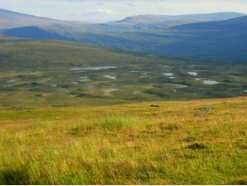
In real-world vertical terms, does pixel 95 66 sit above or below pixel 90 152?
below

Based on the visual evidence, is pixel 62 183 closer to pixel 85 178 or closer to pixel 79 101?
pixel 85 178

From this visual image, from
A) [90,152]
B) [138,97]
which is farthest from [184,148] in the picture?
[138,97]

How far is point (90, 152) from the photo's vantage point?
8.87 metres

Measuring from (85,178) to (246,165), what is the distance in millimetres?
4376

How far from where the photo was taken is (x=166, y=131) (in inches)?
511

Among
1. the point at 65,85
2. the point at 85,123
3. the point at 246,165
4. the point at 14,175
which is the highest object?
the point at 246,165

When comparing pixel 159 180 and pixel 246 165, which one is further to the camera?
pixel 246 165

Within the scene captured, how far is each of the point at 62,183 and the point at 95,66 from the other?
192m

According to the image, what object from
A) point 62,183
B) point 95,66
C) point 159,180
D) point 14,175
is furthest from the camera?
point 95,66

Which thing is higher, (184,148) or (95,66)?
(184,148)

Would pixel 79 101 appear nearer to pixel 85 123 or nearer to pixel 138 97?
pixel 138 97

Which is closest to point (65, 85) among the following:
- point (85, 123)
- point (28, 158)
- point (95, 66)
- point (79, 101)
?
point (79, 101)

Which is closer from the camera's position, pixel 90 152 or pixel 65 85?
pixel 90 152

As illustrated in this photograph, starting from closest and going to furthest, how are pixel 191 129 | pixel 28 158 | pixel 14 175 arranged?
pixel 14 175 → pixel 28 158 → pixel 191 129
